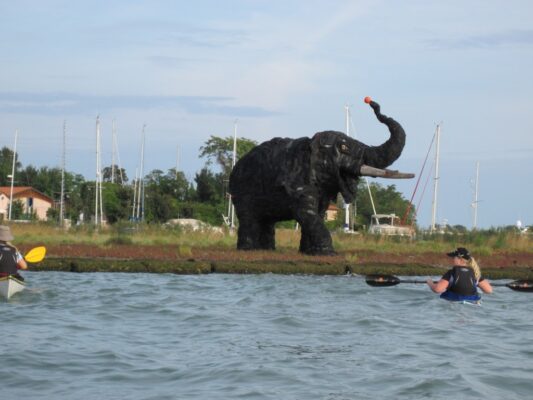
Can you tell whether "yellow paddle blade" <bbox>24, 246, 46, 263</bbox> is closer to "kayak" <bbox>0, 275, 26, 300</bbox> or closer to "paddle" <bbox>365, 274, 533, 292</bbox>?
"kayak" <bbox>0, 275, 26, 300</bbox>

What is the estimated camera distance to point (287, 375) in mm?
11898

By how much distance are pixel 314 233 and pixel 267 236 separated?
270 cm

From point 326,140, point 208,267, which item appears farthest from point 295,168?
point 208,267

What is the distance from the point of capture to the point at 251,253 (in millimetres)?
26703

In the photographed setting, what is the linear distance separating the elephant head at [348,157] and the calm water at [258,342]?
497cm

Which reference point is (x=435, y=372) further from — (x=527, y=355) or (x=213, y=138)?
(x=213, y=138)

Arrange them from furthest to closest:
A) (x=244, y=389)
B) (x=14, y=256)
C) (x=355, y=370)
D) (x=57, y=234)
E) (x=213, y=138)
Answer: (x=213, y=138) < (x=57, y=234) < (x=14, y=256) < (x=355, y=370) < (x=244, y=389)

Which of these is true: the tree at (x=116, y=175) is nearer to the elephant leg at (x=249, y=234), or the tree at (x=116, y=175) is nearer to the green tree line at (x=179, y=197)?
the green tree line at (x=179, y=197)

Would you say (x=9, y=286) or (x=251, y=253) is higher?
(x=251, y=253)

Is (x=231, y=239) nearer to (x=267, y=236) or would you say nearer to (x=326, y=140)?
(x=267, y=236)

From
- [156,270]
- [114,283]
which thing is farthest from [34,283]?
[156,270]

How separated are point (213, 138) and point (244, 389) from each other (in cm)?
6278

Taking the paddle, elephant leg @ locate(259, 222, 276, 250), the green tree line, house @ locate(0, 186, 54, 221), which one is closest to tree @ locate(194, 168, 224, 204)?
the green tree line

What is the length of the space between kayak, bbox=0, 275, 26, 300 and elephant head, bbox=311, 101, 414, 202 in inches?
382
